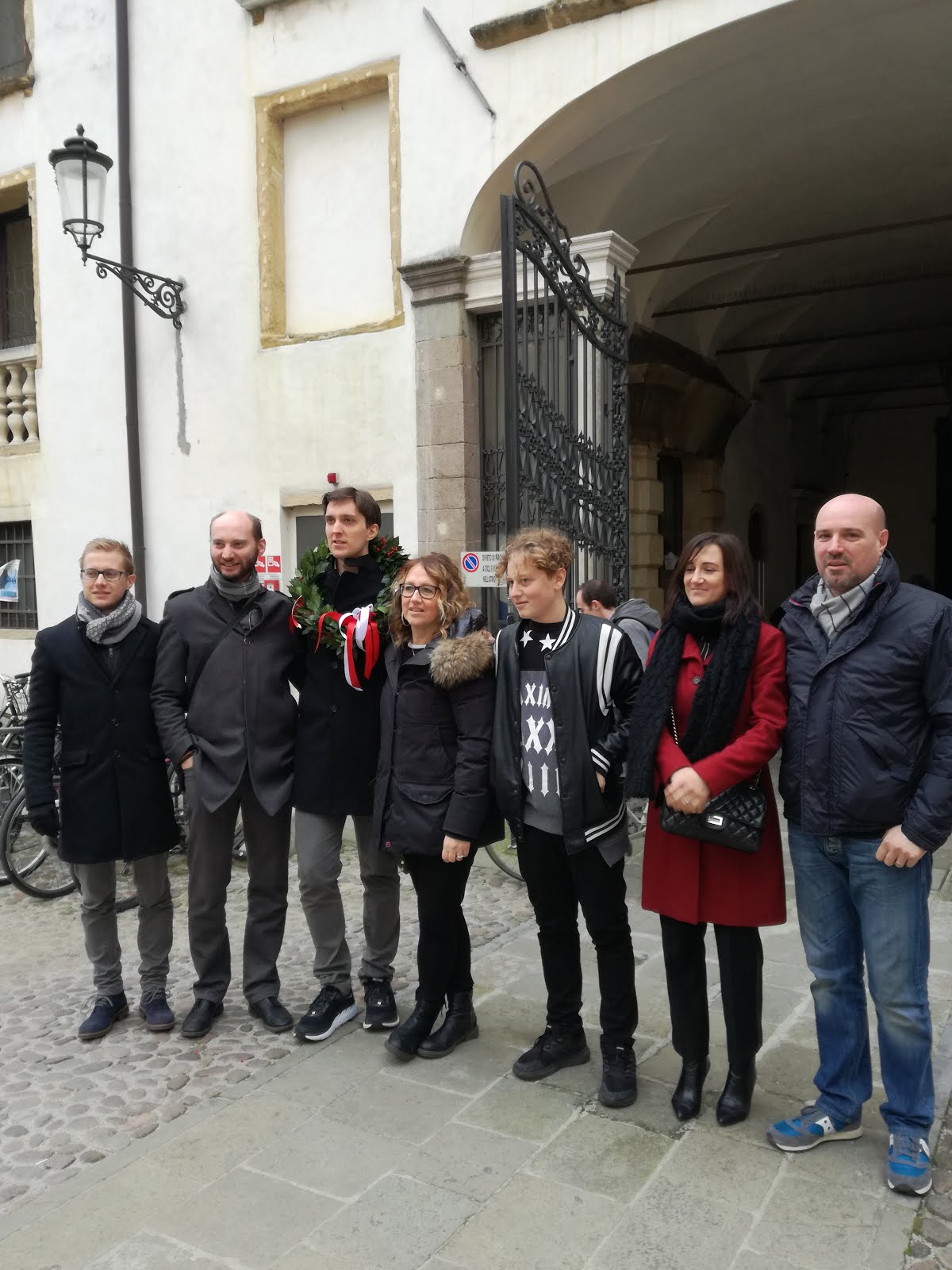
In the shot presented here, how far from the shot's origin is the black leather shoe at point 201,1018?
397cm

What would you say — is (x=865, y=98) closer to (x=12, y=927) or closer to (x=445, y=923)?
(x=445, y=923)

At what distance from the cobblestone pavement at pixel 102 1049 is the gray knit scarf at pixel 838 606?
243 centimetres

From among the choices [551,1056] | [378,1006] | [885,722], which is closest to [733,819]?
[885,722]

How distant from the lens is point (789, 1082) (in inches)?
138

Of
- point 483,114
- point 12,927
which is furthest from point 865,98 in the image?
point 12,927

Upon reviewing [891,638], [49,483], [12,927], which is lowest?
[12,927]

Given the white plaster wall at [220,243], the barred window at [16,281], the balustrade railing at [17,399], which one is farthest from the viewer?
the barred window at [16,281]

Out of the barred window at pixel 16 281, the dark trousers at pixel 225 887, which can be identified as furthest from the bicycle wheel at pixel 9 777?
the barred window at pixel 16 281

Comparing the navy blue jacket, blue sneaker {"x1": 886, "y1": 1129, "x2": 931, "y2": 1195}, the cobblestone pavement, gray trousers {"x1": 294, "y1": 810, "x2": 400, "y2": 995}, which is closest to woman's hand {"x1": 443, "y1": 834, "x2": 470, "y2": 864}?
gray trousers {"x1": 294, "y1": 810, "x2": 400, "y2": 995}

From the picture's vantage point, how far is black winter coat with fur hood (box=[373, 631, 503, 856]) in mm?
3516

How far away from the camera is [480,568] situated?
6.76m

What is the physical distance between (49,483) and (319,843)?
6.88 meters

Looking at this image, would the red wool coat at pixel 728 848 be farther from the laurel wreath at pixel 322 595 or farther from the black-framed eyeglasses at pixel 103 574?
the black-framed eyeglasses at pixel 103 574

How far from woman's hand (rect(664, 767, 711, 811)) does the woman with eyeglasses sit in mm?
758
